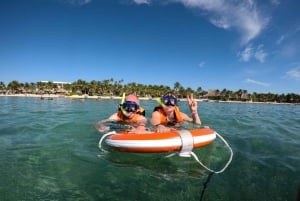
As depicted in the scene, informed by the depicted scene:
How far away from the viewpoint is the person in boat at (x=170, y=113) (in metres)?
7.55

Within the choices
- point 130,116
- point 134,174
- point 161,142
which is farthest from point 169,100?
point 134,174

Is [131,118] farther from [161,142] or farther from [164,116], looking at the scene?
[161,142]

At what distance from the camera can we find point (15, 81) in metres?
99.4

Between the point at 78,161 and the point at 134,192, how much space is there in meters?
1.96

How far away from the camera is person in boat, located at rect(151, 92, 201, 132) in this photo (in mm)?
7547

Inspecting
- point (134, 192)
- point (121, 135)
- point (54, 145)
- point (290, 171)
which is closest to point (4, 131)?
point (54, 145)

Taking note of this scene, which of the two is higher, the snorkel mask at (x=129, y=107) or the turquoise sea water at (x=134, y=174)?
the snorkel mask at (x=129, y=107)

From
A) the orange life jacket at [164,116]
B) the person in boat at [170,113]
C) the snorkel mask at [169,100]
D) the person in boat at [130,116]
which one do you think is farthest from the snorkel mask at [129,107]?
the snorkel mask at [169,100]

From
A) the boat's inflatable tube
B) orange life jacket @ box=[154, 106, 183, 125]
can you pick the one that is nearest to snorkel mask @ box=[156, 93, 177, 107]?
orange life jacket @ box=[154, 106, 183, 125]

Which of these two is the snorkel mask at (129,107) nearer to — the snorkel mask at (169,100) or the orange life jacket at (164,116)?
the orange life jacket at (164,116)

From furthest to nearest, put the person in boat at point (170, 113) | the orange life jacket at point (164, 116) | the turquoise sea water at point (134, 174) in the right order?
the orange life jacket at point (164, 116)
the person in boat at point (170, 113)
the turquoise sea water at point (134, 174)

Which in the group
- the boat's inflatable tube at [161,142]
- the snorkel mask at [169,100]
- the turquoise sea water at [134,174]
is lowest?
the turquoise sea water at [134,174]

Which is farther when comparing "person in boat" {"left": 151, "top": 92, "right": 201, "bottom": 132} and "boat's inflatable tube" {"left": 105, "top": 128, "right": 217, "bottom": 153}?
"person in boat" {"left": 151, "top": 92, "right": 201, "bottom": 132}

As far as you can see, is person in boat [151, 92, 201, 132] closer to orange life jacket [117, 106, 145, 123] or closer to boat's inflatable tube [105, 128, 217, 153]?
orange life jacket [117, 106, 145, 123]
